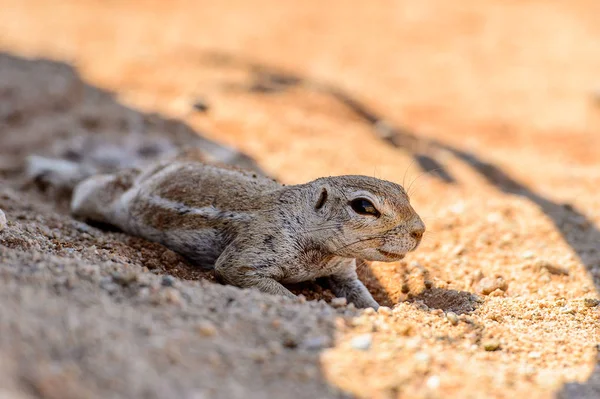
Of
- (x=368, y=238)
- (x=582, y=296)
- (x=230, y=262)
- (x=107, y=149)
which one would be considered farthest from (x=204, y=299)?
(x=107, y=149)

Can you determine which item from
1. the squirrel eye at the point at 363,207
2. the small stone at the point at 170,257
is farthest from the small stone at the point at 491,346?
the small stone at the point at 170,257

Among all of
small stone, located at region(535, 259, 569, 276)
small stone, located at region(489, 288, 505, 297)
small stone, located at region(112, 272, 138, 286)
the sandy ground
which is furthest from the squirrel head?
small stone, located at region(535, 259, 569, 276)

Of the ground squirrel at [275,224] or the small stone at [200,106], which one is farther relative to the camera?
the small stone at [200,106]

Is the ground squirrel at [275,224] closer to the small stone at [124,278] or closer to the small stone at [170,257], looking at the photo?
the small stone at [170,257]

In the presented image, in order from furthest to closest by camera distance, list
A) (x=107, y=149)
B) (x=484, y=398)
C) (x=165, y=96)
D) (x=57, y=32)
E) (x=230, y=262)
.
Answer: (x=57, y=32)
(x=165, y=96)
(x=107, y=149)
(x=230, y=262)
(x=484, y=398)

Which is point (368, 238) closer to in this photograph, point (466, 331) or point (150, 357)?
point (466, 331)

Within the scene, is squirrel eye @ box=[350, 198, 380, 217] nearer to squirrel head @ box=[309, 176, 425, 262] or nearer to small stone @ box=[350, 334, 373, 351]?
squirrel head @ box=[309, 176, 425, 262]
